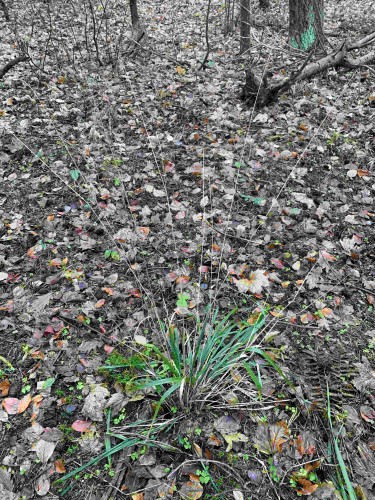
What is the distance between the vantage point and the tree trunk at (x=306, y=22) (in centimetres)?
521

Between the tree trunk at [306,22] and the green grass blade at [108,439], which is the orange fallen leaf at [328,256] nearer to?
the green grass blade at [108,439]

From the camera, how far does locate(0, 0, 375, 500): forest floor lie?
1.76 m

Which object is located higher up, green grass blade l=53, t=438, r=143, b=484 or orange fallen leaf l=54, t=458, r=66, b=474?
green grass blade l=53, t=438, r=143, b=484

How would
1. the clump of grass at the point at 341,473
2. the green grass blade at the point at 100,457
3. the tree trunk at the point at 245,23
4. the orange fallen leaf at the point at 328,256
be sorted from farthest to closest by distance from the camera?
the tree trunk at the point at 245,23 → the orange fallen leaf at the point at 328,256 → the green grass blade at the point at 100,457 → the clump of grass at the point at 341,473

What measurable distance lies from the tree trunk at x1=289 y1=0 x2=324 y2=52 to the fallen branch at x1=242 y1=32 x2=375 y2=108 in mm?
695

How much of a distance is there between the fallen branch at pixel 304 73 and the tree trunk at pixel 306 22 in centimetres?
70

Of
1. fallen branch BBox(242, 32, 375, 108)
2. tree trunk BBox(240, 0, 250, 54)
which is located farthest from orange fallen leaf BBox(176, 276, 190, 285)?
tree trunk BBox(240, 0, 250, 54)

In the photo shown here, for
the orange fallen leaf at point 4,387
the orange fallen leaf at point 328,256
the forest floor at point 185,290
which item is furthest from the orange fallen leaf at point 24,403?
the orange fallen leaf at point 328,256

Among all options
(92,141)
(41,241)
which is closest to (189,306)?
(41,241)

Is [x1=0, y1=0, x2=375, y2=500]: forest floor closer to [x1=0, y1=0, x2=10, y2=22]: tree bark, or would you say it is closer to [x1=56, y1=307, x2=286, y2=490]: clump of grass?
[x1=56, y1=307, x2=286, y2=490]: clump of grass

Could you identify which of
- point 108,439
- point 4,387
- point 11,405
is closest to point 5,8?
point 4,387

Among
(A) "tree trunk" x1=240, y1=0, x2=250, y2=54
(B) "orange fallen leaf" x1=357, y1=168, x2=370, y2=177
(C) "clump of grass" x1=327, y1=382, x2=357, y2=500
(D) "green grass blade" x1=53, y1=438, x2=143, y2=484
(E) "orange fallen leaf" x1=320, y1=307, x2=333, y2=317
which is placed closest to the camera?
(C) "clump of grass" x1=327, y1=382, x2=357, y2=500

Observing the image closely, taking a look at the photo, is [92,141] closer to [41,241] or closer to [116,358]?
[41,241]

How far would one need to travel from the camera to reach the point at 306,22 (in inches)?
209
